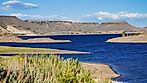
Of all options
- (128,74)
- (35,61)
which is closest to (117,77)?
(128,74)

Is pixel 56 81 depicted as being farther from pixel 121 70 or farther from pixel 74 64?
pixel 121 70

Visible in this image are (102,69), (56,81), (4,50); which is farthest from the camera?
(4,50)

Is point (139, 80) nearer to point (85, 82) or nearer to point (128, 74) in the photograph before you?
point (128, 74)

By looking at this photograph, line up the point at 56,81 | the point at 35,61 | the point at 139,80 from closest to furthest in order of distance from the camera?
the point at 56,81
the point at 35,61
the point at 139,80

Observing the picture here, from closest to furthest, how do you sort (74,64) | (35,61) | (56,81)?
(56,81), (74,64), (35,61)

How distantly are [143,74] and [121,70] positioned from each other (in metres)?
7.47

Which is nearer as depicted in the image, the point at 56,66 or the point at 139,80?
the point at 56,66

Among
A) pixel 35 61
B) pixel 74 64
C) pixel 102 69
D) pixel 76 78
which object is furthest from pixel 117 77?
pixel 76 78

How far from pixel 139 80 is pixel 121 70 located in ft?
46.2

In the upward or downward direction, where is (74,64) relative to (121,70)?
upward

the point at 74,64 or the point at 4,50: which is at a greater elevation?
the point at 74,64

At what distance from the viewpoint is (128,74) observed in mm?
71688

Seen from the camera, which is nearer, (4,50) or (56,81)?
(56,81)

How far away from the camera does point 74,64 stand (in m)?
42.3
